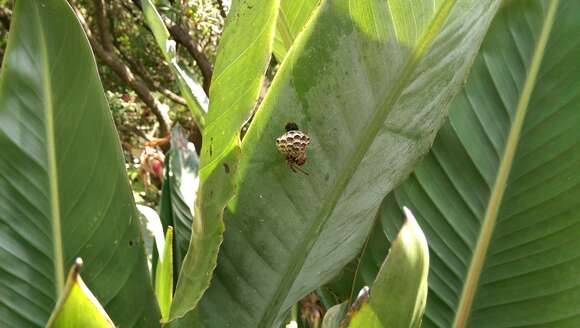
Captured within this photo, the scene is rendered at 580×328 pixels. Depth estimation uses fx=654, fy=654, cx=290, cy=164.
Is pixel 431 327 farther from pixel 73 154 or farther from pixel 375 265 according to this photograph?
pixel 73 154

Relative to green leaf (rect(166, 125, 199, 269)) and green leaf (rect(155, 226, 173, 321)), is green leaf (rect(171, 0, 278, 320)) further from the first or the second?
green leaf (rect(166, 125, 199, 269))

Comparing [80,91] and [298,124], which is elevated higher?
[80,91]

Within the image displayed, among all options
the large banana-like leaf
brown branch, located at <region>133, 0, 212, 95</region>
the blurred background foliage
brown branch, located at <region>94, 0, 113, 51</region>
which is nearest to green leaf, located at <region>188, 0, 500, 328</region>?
the large banana-like leaf

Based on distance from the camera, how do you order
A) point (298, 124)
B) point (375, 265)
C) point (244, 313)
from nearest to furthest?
point (298, 124) → point (244, 313) → point (375, 265)

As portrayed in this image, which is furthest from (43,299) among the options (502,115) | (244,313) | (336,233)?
(502,115)

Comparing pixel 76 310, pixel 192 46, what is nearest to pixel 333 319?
pixel 76 310

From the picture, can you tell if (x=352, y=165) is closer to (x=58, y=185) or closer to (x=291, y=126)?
(x=291, y=126)

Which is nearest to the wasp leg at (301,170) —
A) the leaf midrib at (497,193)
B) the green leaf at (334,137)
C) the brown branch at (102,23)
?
the green leaf at (334,137)
